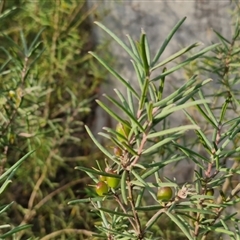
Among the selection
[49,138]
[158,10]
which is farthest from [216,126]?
[158,10]

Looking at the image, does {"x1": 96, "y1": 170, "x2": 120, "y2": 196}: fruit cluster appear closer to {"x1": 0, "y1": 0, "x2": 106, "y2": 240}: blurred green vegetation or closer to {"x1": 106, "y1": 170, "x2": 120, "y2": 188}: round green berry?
{"x1": 106, "y1": 170, "x2": 120, "y2": 188}: round green berry

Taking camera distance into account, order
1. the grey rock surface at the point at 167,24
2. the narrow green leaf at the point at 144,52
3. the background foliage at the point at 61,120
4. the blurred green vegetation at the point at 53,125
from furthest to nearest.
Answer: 1. the grey rock surface at the point at 167,24
2. the blurred green vegetation at the point at 53,125
3. the background foliage at the point at 61,120
4. the narrow green leaf at the point at 144,52

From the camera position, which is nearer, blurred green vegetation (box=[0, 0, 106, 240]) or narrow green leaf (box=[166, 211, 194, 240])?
narrow green leaf (box=[166, 211, 194, 240])

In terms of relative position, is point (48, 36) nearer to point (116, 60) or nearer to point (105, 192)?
point (116, 60)

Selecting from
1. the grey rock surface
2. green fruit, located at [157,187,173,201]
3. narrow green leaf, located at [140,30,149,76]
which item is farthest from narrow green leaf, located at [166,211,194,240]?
the grey rock surface

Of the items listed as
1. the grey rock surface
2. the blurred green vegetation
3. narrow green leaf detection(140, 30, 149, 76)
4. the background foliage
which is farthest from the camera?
the grey rock surface

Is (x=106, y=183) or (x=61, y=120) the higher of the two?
(x=106, y=183)

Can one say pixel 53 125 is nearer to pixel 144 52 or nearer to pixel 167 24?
pixel 167 24

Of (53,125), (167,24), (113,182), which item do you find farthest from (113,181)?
(167,24)

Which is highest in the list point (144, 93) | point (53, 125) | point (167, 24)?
point (144, 93)

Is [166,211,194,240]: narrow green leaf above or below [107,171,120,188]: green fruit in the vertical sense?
below

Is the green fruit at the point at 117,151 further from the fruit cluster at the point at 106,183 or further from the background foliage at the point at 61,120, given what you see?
the background foliage at the point at 61,120

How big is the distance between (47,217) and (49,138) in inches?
11.3

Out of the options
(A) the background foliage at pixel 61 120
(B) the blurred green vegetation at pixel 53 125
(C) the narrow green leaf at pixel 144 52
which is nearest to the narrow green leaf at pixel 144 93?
(C) the narrow green leaf at pixel 144 52
